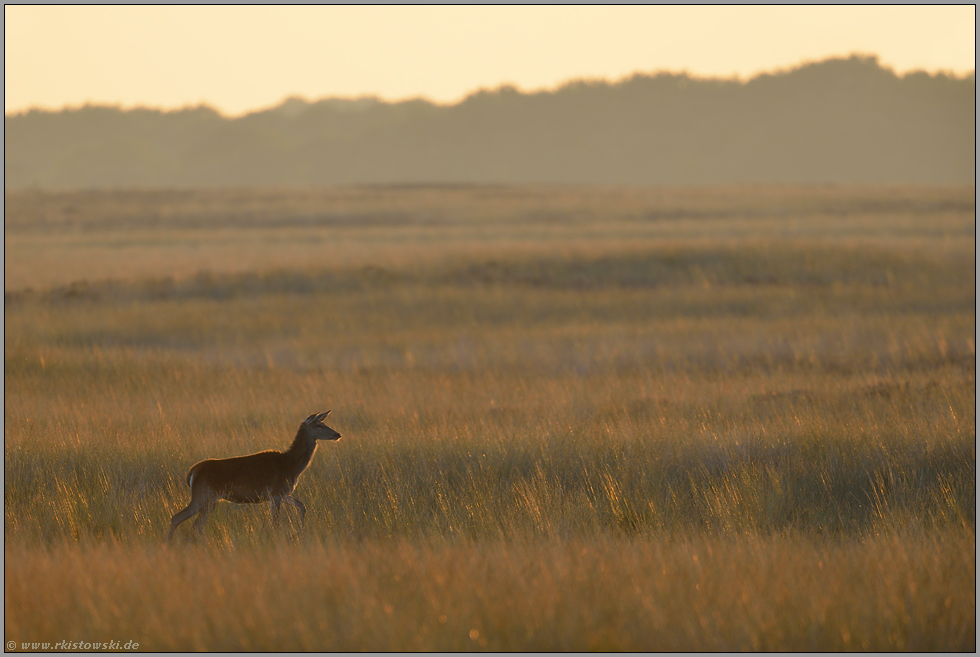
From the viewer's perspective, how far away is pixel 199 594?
5.26 meters

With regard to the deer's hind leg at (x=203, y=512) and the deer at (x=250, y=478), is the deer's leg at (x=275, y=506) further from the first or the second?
the deer's hind leg at (x=203, y=512)

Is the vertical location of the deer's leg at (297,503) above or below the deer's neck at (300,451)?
below

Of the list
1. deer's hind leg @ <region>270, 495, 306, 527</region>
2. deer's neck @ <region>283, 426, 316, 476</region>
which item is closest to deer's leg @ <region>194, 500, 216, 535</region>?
deer's hind leg @ <region>270, 495, 306, 527</region>

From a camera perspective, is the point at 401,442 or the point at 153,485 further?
the point at 401,442

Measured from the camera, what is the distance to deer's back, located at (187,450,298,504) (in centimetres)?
629

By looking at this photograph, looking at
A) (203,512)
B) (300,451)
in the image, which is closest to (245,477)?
(203,512)

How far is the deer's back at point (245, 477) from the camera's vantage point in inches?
247

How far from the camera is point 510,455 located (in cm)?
903

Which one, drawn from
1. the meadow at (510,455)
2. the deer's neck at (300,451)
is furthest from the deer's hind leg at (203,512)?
the deer's neck at (300,451)

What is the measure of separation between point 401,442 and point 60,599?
4.45 meters

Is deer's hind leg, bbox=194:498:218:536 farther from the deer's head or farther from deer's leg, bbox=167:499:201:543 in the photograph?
the deer's head

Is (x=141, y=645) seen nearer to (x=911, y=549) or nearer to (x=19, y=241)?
(x=911, y=549)

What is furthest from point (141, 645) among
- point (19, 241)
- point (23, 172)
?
point (23, 172)

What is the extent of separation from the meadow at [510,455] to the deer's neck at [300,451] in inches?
24.2
